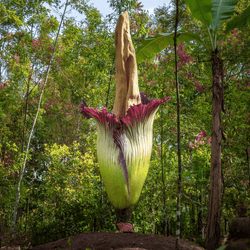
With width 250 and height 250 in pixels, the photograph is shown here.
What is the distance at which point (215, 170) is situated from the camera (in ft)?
8.16

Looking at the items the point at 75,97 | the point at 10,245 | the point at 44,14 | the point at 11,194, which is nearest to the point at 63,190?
the point at 10,245

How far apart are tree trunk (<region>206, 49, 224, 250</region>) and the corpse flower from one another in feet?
2.10

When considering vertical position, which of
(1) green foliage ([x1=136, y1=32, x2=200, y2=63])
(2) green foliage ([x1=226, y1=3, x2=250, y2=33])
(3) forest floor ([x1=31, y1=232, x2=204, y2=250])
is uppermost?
(1) green foliage ([x1=136, y1=32, x2=200, y2=63])

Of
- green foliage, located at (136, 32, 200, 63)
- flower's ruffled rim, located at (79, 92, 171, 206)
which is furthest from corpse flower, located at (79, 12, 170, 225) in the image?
green foliage, located at (136, 32, 200, 63)

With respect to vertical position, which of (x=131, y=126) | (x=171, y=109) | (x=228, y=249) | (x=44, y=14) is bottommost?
(x=228, y=249)

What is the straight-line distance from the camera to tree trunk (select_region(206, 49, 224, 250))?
235cm

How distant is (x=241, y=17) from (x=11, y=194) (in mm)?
4924

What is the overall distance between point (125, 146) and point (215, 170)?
980mm

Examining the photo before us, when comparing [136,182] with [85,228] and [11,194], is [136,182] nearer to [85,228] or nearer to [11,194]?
[85,228]

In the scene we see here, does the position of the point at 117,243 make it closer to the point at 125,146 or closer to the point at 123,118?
the point at 125,146

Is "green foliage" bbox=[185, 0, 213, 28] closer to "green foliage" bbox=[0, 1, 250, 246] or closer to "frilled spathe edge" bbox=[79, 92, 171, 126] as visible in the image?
"green foliage" bbox=[0, 1, 250, 246]

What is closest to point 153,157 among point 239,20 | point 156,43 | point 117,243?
point 156,43

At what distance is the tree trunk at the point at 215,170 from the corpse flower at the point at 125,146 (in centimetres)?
64

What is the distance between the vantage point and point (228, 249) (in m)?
1.27
